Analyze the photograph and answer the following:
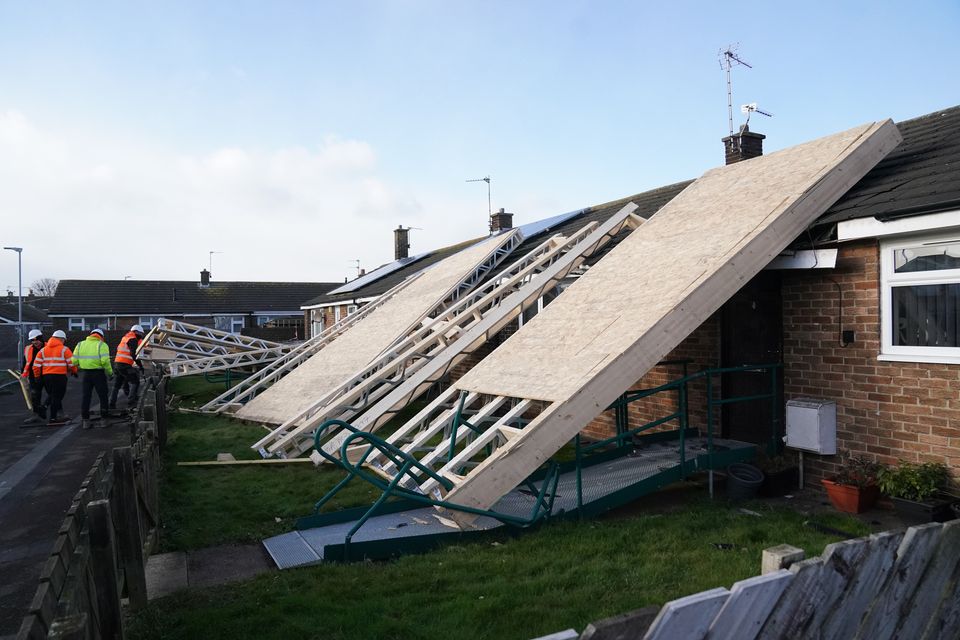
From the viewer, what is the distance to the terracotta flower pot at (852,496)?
6001 millimetres

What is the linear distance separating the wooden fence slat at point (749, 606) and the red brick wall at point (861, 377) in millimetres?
4794

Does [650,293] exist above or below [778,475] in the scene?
above

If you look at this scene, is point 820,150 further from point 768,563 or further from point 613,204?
point 613,204

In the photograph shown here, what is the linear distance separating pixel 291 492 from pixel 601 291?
14.1ft

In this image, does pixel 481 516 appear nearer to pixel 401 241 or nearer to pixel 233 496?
pixel 233 496

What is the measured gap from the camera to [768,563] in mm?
2359

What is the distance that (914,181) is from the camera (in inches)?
253

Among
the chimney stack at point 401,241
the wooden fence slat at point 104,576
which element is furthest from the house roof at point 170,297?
the wooden fence slat at point 104,576

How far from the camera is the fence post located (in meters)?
4.37

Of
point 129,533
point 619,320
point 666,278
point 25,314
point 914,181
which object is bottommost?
point 129,533

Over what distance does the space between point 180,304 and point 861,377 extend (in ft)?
147

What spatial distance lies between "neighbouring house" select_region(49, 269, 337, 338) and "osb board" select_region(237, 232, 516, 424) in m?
25.8

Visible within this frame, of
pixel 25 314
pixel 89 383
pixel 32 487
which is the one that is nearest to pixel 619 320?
pixel 32 487

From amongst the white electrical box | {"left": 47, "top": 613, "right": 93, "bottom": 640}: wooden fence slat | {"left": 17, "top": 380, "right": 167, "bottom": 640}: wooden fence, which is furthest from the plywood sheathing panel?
{"left": 47, "top": 613, "right": 93, "bottom": 640}: wooden fence slat
